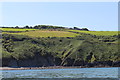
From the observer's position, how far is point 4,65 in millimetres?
197625

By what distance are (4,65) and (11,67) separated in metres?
5.98

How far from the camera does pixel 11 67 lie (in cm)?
19462

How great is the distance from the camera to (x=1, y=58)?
654ft

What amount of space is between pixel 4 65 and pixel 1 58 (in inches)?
210

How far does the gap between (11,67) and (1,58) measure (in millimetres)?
10366
